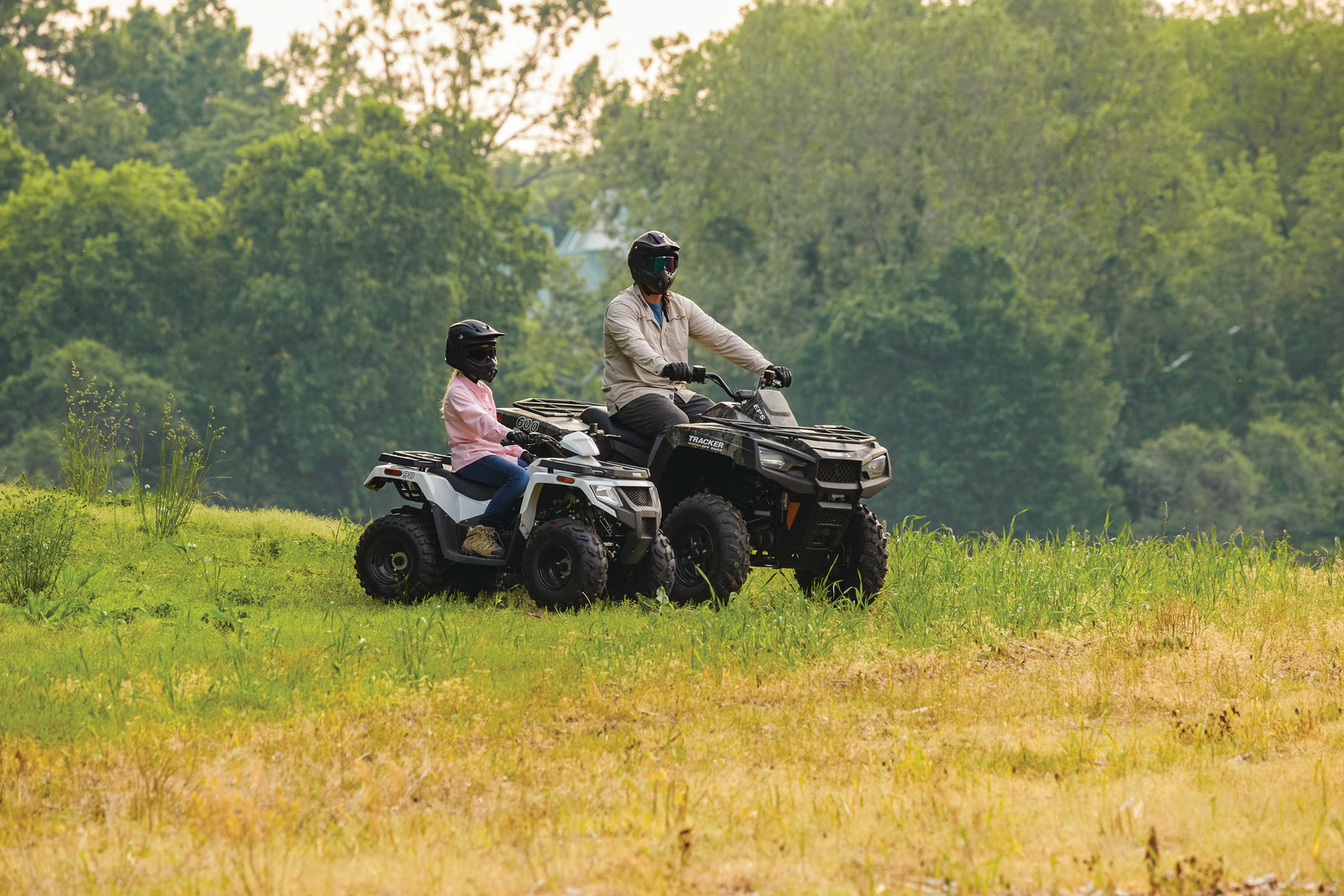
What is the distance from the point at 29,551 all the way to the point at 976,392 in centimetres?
3354

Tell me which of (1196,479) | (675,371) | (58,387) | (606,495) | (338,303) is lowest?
(58,387)

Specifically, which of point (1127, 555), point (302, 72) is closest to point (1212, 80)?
point (302, 72)

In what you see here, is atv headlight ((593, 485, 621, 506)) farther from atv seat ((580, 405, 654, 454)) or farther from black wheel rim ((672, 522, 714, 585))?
atv seat ((580, 405, 654, 454))

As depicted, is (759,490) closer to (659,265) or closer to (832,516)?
(832,516)

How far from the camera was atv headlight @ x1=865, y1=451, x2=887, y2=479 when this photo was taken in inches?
386

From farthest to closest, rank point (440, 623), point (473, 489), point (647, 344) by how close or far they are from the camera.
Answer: point (647, 344) < point (473, 489) < point (440, 623)

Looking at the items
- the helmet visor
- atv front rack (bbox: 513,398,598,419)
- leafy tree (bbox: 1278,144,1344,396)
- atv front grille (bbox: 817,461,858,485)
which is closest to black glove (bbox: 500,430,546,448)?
atv front rack (bbox: 513,398,598,419)

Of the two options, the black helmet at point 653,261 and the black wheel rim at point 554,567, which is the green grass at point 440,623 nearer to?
the black wheel rim at point 554,567

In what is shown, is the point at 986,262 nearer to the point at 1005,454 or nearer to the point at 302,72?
the point at 1005,454

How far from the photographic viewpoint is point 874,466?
9.97 m

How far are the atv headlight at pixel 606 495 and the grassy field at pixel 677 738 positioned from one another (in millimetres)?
670

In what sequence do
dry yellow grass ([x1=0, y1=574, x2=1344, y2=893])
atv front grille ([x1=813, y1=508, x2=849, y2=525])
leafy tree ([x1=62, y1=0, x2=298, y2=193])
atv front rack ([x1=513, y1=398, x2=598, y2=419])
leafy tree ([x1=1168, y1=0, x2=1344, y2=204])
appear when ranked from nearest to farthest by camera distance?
dry yellow grass ([x1=0, y1=574, x2=1344, y2=893]), atv front grille ([x1=813, y1=508, x2=849, y2=525]), atv front rack ([x1=513, y1=398, x2=598, y2=419]), leafy tree ([x1=1168, y1=0, x2=1344, y2=204]), leafy tree ([x1=62, y1=0, x2=298, y2=193])

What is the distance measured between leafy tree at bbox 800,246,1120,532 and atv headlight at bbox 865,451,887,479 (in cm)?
3084

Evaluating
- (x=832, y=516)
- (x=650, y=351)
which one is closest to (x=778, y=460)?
(x=832, y=516)
